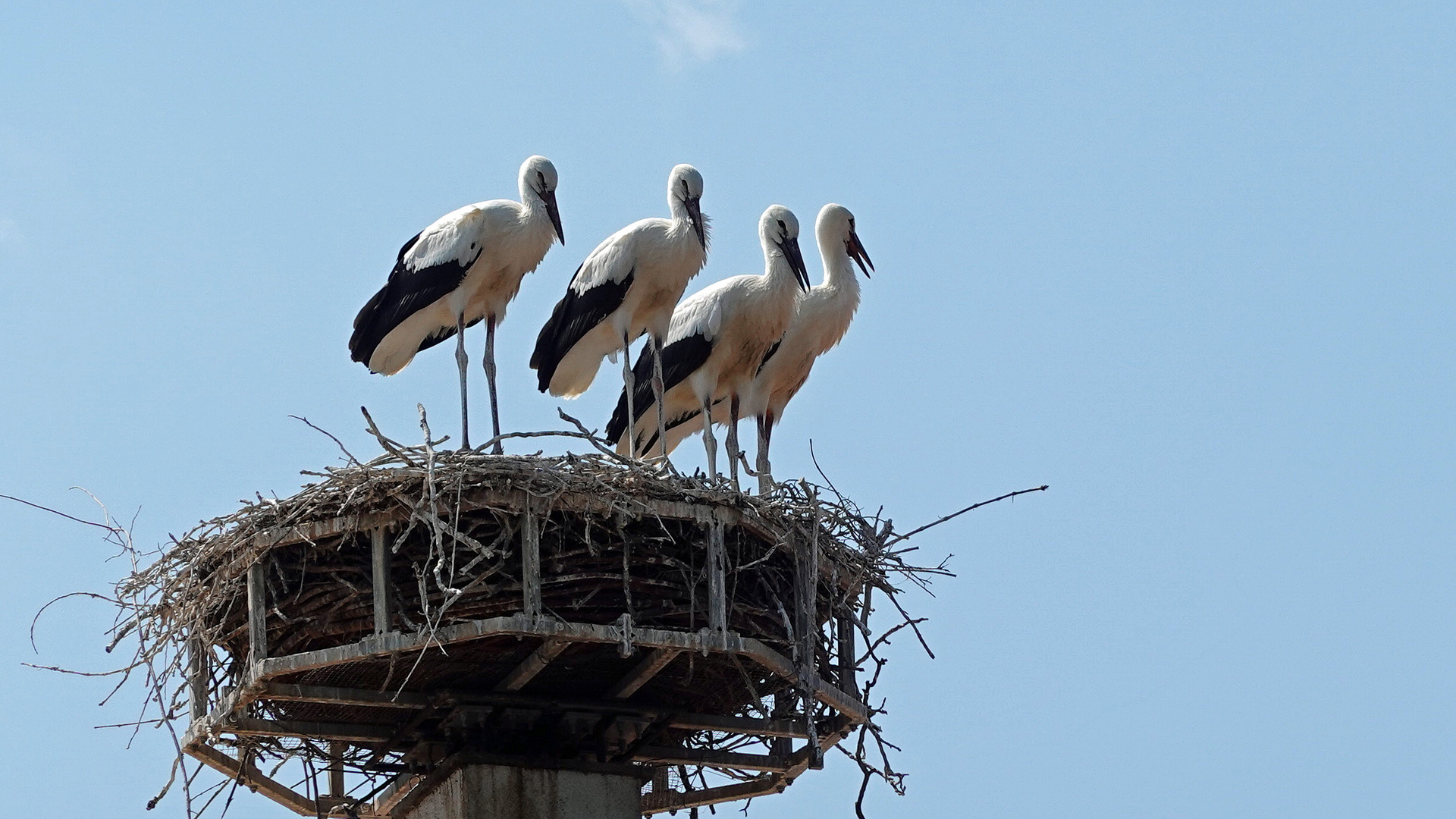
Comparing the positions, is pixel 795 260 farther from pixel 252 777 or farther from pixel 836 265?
pixel 252 777

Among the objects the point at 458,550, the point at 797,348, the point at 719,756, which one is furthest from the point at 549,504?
the point at 797,348

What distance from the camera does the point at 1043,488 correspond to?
1082 centimetres

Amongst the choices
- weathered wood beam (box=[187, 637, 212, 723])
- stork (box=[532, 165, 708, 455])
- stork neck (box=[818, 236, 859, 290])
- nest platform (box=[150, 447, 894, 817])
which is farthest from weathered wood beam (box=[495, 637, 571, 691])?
stork neck (box=[818, 236, 859, 290])

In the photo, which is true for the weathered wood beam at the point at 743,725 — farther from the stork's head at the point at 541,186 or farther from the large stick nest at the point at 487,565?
the stork's head at the point at 541,186

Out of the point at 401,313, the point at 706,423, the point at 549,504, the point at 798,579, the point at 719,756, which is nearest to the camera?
the point at 549,504

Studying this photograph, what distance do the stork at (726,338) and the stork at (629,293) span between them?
178mm

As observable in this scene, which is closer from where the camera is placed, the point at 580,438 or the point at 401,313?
the point at 580,438

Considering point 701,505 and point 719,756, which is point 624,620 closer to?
point 701,505

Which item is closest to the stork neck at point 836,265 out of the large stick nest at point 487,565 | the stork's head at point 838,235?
the stork's head at point 838,235

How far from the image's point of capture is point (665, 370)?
525 inches

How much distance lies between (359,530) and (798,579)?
6.40 feet

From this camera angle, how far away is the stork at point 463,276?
41.4 ft

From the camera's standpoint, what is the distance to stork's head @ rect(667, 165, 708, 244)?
13.1 meters

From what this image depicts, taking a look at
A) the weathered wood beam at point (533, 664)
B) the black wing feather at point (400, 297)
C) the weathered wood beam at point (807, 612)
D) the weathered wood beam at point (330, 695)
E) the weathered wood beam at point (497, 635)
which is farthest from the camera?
the black wing feather at point (400, 297)
